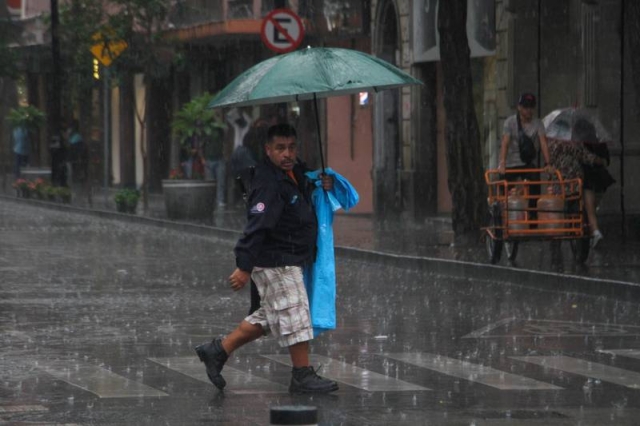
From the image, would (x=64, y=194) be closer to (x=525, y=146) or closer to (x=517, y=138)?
(x=517, y=138)

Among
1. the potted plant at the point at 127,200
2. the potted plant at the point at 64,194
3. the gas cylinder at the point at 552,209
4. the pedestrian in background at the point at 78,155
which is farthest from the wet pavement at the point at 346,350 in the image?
the pedestrian in background at the point at 78,155

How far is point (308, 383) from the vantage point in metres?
9.72

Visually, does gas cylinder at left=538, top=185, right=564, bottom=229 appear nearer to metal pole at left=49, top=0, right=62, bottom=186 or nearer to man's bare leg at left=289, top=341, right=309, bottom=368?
man's bare leg at left=289, top=341, right=309, bottom=368

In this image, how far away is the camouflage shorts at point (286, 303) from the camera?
31.7 feet

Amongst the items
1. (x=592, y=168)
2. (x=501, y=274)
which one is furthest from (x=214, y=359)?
(x=592, y=168)

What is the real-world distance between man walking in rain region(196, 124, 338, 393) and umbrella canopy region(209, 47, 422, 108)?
502 millimetres

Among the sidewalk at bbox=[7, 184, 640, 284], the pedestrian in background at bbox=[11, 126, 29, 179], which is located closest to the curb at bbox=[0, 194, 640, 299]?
the sidewalk at bbox=[7, 184, 640, 284]

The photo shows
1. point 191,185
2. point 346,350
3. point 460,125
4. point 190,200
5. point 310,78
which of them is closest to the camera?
point 310,78

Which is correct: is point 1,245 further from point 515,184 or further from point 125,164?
point 125,164

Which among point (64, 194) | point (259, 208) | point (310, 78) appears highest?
point (310, 78)

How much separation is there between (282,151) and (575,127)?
939 cm

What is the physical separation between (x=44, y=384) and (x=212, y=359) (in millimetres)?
1039

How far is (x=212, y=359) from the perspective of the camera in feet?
32.3

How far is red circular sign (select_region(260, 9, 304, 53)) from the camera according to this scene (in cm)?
→ 2462
